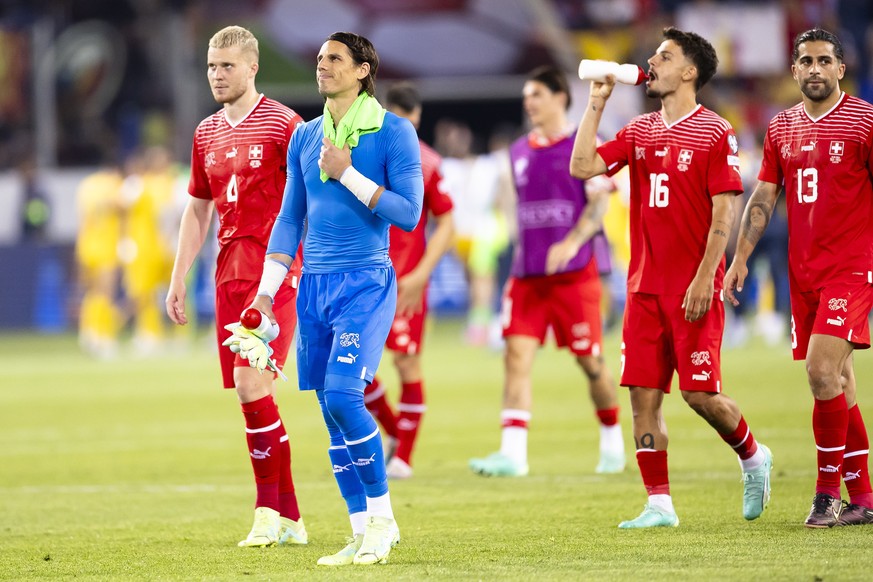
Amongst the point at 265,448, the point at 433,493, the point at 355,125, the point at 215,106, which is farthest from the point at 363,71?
the point at 215,106

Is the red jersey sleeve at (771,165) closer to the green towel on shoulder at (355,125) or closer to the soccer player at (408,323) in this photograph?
the green towel on shoulder at (355,125)

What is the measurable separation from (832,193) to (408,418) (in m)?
4.01

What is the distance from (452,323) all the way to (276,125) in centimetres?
1872

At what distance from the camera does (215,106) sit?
31.9 m

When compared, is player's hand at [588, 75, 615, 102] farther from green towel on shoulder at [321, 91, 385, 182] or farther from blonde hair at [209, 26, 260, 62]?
blonde hair at [209, 26, 260, 62]

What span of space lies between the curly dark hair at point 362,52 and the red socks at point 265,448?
170 cm

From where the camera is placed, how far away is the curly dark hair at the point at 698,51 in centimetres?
794

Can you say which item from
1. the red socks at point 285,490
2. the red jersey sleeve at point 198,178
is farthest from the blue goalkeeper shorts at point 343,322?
the red jersey sleeve at point 198,178

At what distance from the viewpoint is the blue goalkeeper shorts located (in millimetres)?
6988

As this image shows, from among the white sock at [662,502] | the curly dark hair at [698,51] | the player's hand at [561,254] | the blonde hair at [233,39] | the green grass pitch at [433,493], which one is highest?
the blonde hair at [233,39]

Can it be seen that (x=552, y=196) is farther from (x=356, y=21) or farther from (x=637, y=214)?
(x=356, y=21)

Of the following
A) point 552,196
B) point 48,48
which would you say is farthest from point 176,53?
point 552,196

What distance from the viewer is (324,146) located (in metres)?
7.02

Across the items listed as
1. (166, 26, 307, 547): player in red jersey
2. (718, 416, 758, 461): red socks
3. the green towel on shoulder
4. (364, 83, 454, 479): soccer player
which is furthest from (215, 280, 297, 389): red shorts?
(364, 83, 454, 479): soccer player
